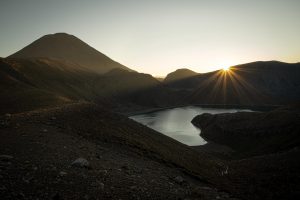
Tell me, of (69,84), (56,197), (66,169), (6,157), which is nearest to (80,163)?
(66,169)

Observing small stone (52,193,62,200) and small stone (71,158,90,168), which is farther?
small stone (71,158,90,168)

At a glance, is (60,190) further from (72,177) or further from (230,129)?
(230,129)

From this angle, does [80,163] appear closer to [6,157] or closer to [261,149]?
[6,157]

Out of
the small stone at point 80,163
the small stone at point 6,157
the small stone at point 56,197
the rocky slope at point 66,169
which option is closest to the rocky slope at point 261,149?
the rocky slope at point 66,169

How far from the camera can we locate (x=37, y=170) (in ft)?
37.4

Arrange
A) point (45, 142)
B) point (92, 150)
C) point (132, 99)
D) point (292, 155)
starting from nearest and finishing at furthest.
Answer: point (45, 142) → point (92, 150) → point (292, 155) → point (132, 99)

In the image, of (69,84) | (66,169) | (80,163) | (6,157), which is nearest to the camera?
(6,157)

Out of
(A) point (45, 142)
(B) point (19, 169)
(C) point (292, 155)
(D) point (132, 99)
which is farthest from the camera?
(D) point (132, 99)

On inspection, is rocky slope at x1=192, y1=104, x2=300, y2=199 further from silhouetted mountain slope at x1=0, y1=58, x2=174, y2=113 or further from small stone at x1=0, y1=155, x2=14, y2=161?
silhouetted mountain slope at x1=0, y1=58, x2=174, y2=113

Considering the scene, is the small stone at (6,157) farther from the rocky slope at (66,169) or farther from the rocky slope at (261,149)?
the rocky slope at (261,149)

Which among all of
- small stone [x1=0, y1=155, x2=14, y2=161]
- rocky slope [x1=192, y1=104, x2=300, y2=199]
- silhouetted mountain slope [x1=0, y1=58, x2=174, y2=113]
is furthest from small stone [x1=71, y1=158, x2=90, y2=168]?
silhouetted mountain slope [x1=0, y1=58, x2=174, y2=113]

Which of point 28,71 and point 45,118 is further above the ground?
point 28,71

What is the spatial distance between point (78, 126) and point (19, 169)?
13088mm

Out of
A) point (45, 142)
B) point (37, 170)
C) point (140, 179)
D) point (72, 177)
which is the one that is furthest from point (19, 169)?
point (140, 179)
